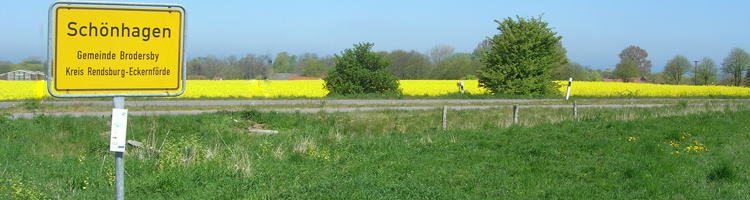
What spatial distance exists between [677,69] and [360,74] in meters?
53.6

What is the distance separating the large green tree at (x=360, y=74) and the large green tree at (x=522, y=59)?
21.2 feet

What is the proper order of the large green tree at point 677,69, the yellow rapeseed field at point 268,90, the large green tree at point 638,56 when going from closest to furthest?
1. the yellow rapeseed field at point 268,90
2. the large green tree at point 677,69
3. the large green tree at point 638,56

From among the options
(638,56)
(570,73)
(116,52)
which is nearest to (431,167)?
(116,52)

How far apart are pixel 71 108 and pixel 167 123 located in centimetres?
540

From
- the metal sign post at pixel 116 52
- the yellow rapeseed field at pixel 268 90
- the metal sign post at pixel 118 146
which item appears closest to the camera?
the metal sign post at pixel 118 146

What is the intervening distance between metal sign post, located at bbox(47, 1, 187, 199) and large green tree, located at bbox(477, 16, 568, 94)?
29808mm

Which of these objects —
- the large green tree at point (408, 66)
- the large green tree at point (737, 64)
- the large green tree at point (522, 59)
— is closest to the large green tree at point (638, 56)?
the large green tree at point (737, 64)

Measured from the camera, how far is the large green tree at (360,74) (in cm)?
3028

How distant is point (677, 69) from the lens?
223ft

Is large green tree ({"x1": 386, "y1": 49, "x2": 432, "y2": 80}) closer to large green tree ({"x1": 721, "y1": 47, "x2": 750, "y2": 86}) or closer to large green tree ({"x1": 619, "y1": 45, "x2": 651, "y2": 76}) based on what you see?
large green tree ({"x1": 721, "y1": 47, "x2": 750, "y2": 86})

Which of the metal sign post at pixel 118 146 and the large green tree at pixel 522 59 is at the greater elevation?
the large green tree at pixel 522 59

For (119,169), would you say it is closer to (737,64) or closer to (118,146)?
(118,146)

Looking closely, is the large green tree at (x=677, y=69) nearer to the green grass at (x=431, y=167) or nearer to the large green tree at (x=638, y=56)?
the large green tree at (x=638, y=56)

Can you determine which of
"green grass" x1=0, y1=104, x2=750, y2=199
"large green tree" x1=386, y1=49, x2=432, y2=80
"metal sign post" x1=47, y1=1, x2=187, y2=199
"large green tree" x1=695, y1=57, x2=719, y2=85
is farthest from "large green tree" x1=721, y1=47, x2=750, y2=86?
"metal sign post" x1=47, y1=1, x2=187, y2=199
